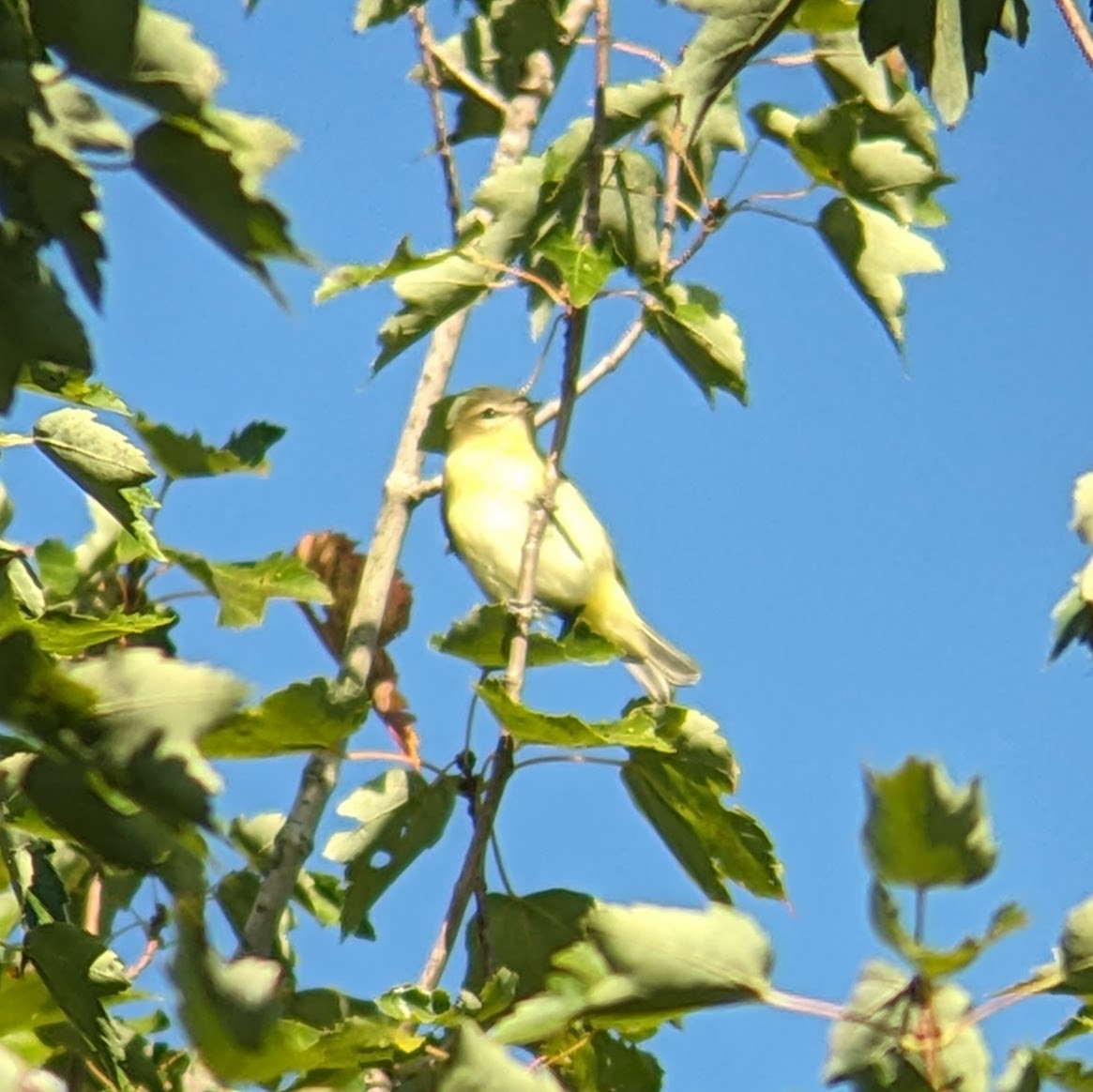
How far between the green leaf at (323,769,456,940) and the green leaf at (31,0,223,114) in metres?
1.64

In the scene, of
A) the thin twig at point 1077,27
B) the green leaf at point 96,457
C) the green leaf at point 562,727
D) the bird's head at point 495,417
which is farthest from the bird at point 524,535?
the thin twig at point 1077,27

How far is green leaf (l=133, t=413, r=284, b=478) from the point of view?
9.86 ft

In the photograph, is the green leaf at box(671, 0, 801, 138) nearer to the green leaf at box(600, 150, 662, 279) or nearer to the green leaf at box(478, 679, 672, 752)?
the green leaf at box(478, 679, 672, 752)

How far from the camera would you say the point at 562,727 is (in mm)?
2217

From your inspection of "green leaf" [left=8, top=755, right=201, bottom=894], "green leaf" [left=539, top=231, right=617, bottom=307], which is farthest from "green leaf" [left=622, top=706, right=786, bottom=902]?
"green leaf" [left=8, top=755, right=201, bottom=894]

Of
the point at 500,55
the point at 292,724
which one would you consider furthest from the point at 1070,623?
the point at 500,55

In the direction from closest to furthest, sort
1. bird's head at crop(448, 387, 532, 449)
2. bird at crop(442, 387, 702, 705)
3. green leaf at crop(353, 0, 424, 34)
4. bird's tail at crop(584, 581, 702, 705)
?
green leaf at crop(353, 0, 424, 34) → bird at crop(442, 387, 702, 705) → bird's head at crop(448, 387, 532, 449) → bird's tail at crop(584, 581, 702, 705)

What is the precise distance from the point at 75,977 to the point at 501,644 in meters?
1.02

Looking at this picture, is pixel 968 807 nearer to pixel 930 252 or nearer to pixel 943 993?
pixel 943 993


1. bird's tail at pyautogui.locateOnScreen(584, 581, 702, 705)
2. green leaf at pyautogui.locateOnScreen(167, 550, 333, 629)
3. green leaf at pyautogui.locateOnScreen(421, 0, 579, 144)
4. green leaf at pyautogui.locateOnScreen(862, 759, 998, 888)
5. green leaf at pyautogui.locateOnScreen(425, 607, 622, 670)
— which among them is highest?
green leaf at pyautogui.locateOnScreen(421, 0, 579, 144)

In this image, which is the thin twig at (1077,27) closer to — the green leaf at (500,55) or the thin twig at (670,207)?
the thin twig at (670,207)

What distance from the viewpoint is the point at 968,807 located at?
4.10 feet

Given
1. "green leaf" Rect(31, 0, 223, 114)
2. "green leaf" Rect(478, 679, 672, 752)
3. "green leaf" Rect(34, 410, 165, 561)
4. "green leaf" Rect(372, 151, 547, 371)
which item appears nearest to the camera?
"green leaf" Rect(31, 0, 223, 114)

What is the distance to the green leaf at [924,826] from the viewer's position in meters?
1.24
